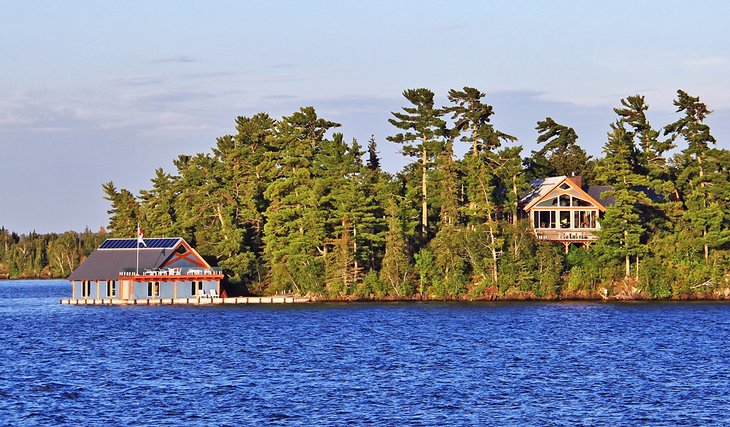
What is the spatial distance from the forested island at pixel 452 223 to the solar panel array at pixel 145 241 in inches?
196

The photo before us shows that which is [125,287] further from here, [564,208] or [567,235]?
[564,208]

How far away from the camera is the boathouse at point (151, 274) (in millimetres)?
109250

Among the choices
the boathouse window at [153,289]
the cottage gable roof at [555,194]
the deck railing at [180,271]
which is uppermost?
the cottage gable roof at [555,194]

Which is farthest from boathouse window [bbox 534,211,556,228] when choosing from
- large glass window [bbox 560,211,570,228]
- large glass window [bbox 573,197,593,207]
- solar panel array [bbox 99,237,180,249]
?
solar panel array [bbox 99,237,180,249]

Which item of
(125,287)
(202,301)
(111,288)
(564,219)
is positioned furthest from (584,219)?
(111,288)

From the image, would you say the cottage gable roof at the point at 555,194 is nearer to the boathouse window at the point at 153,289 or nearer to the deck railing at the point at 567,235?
the deck railing at the point at 567,235

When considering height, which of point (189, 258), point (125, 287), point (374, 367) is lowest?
point (374, 367)

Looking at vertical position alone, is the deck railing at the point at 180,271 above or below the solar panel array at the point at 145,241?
below

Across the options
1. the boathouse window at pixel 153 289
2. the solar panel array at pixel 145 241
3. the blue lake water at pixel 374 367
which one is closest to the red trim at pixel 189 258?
the solar panel array at pixel 145 241

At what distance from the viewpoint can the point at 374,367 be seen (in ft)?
199

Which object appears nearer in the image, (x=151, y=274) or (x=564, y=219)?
(x=151, y=274)

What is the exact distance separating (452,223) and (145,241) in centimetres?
2970

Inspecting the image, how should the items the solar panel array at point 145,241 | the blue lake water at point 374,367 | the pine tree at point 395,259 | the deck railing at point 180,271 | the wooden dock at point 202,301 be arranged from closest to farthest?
the blue lake water at point 374,367 < the pine tree at point 395,259 < the wooden dock at point 202,301 < the deck railing at point 180,271 < the solar panel array at point 145,241

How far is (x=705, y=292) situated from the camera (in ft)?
351
